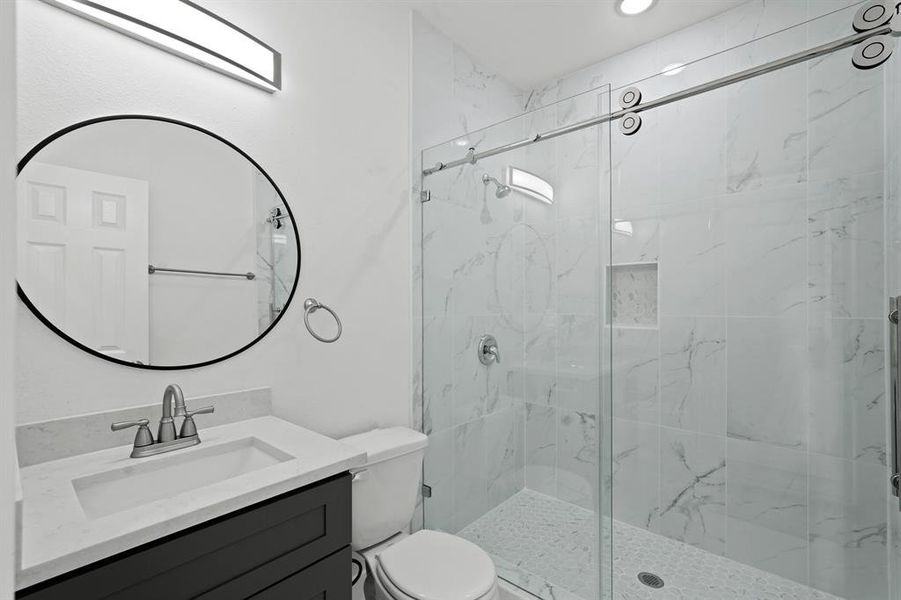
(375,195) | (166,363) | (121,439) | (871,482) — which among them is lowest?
(871,482)

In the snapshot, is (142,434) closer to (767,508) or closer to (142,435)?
(142,435)

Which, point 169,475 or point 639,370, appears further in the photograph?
point 639,370

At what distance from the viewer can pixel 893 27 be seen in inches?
42.7

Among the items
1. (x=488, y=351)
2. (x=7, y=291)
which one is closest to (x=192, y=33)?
(x=7, y=291)

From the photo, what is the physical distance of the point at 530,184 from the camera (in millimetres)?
1680

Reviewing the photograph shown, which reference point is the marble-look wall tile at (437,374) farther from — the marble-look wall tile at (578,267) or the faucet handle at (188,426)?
the faucet handle at (188,426)

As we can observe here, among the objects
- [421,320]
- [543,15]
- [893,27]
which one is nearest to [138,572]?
[421,320]

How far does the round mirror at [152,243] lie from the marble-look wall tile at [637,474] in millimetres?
1693

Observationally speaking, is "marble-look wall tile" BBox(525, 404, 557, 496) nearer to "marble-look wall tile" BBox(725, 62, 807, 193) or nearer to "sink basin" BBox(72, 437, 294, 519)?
"sink basin" BBox(72, 437, 294, 519)

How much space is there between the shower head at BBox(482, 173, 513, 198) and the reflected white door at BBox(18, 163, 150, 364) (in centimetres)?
120

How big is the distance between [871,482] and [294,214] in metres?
2.31

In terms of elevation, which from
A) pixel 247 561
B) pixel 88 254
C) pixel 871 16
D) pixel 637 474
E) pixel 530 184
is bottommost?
pixel 637 474

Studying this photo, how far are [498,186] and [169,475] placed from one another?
1472 mm

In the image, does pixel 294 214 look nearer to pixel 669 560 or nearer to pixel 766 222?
pixel 766 222
